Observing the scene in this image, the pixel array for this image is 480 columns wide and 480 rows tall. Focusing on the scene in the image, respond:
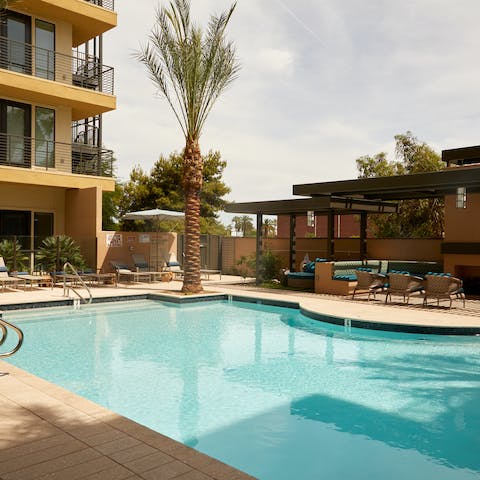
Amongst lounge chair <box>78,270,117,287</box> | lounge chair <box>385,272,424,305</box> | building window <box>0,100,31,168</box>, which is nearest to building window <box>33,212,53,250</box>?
building window <box>0,100,31,168</box>

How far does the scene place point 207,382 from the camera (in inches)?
305

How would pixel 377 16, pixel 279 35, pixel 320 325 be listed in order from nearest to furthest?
1. pixel 320 325
2. pixel 377 16
3. pixel 279 35

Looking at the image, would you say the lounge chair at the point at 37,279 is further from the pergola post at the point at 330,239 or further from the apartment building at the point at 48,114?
the pergola post at the point at 330,239

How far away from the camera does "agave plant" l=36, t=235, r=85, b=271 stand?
18.6 m

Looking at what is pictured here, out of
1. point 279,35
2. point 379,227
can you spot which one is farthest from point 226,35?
point 379,227

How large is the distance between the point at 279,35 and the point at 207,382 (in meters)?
13.4

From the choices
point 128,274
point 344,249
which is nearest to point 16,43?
point 128,274

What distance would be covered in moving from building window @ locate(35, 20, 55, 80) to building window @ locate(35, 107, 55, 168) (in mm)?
1497

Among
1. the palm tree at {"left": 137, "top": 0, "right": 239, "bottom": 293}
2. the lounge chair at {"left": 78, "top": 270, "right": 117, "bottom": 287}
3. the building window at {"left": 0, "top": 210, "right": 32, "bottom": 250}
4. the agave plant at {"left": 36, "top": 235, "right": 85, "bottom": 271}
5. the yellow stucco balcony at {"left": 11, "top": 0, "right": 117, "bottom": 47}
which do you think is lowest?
the lounge chair at {"left": 78, "top": 270, "right": 117, "bottom": 287}

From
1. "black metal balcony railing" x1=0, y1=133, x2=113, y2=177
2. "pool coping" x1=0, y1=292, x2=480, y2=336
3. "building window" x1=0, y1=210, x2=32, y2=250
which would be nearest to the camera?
"pool coping" x1=0, y1=292, x2=480, y2=336

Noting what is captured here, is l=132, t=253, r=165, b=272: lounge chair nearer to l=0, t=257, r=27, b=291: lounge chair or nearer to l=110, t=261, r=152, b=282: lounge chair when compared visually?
l=110, t=261, r=152, b=282: lounge chair

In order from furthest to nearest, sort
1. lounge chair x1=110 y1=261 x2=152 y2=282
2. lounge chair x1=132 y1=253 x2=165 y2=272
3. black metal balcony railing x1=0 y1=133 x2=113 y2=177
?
1. lounge chair x1=132 y1=253 x2=165 y2=272
2. lounge chair x1=110 y1=261 x2=152 y2=282
3. black metal balcony railing x1=0 y1=133 x2=113 y2=177

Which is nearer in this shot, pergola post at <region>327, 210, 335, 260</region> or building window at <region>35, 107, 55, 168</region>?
pergola post at <region>327, 210, 335, 260</region>

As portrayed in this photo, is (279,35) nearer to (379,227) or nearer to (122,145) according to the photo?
(379,227)
